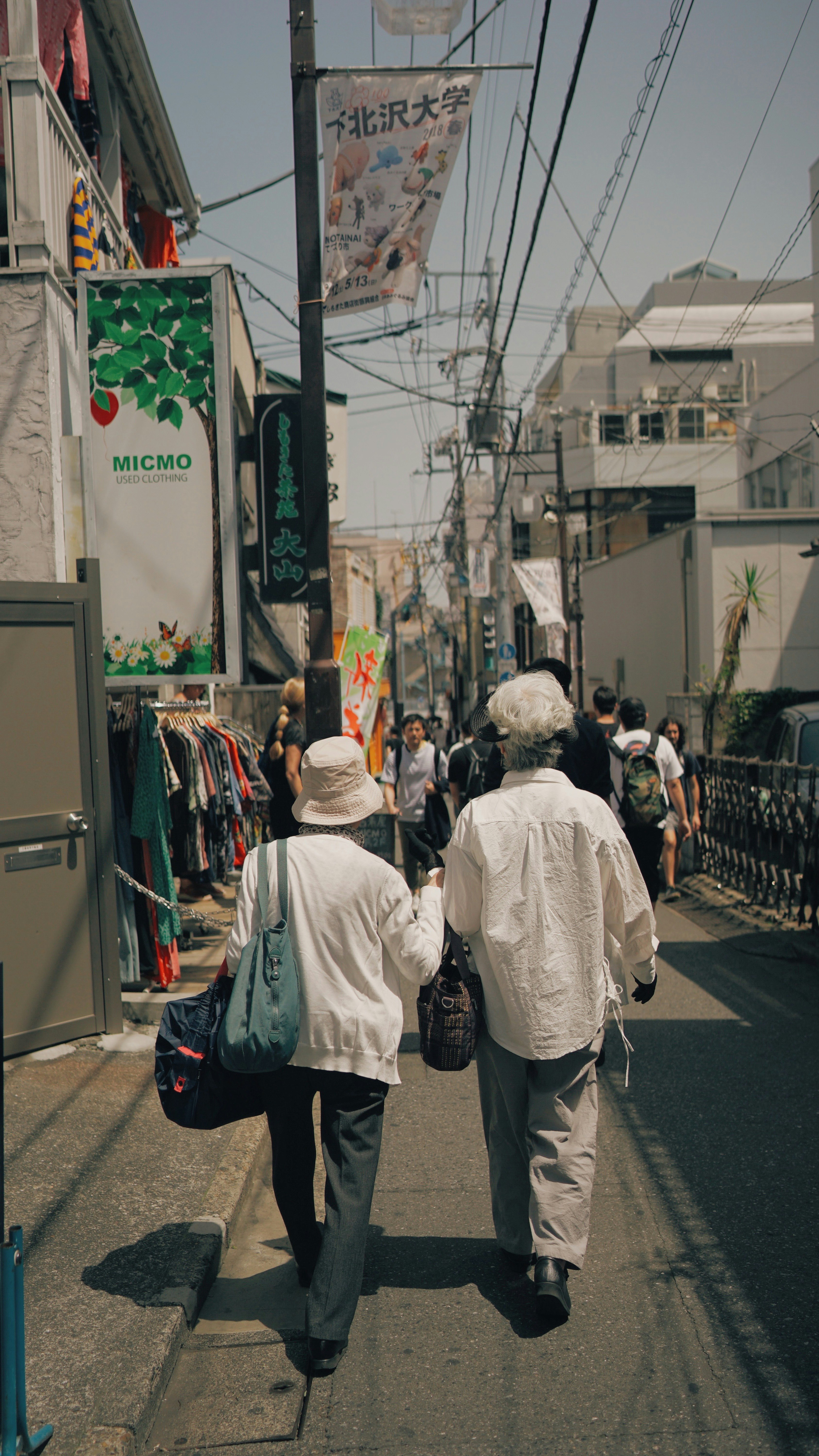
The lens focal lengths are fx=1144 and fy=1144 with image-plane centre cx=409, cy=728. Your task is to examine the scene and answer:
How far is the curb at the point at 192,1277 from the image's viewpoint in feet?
9.52

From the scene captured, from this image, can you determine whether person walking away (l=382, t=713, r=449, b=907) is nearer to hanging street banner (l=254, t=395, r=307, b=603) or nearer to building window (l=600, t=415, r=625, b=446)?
hanging street banner (l=254, t=395, r=307, b=603)

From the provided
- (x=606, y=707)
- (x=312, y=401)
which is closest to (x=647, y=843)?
(x=606, y=707)

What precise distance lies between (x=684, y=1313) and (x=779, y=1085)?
252cm

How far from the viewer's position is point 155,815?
705 cm

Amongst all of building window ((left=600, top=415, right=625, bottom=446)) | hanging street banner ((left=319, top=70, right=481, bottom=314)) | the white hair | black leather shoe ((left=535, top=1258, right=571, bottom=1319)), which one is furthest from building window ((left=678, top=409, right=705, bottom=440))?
black leather shoe ((left=535, top=1258, right=571, bottom=1319))

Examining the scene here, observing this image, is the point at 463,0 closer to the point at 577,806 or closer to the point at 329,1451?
the point at 577,806

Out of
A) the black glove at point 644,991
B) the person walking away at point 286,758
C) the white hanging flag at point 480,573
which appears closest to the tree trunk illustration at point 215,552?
the person walking away at point 286,758

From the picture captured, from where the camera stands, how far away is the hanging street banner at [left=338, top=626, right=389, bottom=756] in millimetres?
14242

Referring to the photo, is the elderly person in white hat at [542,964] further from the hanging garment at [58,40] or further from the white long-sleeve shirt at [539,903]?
the hanging garment at [58,40]

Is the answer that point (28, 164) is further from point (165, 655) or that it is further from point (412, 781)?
point (412, 781)

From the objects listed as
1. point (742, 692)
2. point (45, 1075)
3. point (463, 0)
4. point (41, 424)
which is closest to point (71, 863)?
point (45, 1075)

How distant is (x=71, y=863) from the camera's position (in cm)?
618

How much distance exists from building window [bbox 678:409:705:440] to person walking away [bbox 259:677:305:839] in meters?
46.1

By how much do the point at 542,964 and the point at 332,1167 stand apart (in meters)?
0.89
